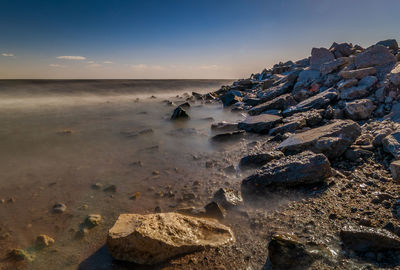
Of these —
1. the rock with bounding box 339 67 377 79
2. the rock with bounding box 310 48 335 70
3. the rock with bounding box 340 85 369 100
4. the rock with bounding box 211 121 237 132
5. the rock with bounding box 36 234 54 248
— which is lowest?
the rock with bounding box 36 234 54 248

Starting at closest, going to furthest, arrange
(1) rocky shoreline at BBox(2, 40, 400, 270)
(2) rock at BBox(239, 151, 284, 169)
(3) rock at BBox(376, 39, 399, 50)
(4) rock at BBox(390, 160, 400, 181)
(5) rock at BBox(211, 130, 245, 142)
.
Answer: (1) rocky shoreline at BBox(2, 40, 400, 270), (4) rock at BBox(390, 160, 400, 181), (2) rock at BBox(239, 151, 284, 169), (5) rock at BBox(211, 130, 245, 142), (3) rock at BBox(376, 39, 399, 50)

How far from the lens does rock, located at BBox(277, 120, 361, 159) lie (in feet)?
→ 11.2

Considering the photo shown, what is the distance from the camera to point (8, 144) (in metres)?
5.61

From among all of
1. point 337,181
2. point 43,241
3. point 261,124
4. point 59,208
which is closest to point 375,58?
point 261,124

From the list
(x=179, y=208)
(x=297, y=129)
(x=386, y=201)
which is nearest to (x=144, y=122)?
(x=297, y=129)

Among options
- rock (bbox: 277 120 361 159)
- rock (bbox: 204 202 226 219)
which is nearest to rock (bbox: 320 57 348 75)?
Result: rock (bbox: 277 120 361 159)

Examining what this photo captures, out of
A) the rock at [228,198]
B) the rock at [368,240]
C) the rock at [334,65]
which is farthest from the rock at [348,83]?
the rock at [368,240]

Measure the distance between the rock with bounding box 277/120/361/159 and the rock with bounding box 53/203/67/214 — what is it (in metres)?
3.43

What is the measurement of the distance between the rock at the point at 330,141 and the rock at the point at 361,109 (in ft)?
4.67

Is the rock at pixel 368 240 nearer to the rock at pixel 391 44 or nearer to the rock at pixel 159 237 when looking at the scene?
the rock at pixel 159 237

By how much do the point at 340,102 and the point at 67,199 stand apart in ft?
21.2

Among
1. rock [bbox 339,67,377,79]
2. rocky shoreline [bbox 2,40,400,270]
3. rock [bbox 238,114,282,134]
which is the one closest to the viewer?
rocky shoreline [bbox 2,40,400,270]

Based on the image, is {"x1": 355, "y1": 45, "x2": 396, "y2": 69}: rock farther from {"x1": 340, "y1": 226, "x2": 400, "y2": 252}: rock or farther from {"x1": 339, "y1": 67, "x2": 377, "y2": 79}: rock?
{"x1": 340, "y1": 226, "x2": 400, "y2": 252}: rock

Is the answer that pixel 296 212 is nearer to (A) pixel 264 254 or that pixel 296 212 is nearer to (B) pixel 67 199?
(A) pixel 264 254
